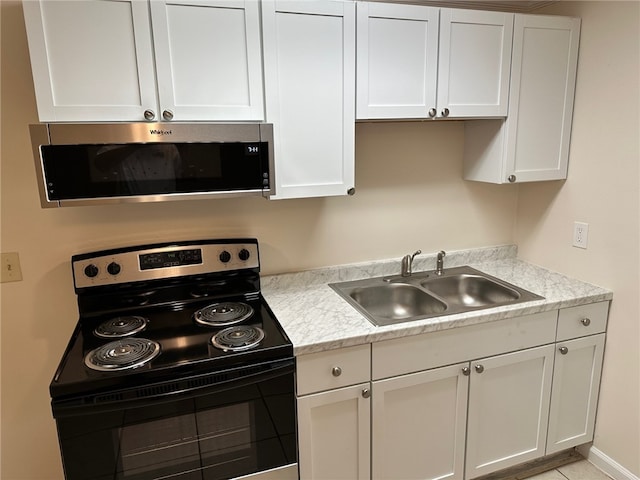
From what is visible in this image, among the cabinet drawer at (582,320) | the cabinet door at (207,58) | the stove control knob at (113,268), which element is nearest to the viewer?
the cabinet door at (207,58)

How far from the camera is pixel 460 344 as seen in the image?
182cm

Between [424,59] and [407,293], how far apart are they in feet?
3.56

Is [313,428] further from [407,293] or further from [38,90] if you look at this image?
[38,90]

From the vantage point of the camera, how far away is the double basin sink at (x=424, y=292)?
2.12 metres

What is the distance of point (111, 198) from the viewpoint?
4.96 ft

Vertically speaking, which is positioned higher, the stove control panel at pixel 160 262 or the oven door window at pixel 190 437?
the stove control panel at pixel 160 262

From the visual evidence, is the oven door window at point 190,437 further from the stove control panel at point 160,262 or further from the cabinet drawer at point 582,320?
the cabinet drawer at point 582,320

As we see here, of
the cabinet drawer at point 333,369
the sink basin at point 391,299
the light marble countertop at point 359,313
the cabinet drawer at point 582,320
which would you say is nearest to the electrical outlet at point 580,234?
the light marble countertop at point 359,313

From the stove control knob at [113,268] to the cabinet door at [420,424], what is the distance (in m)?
1.14

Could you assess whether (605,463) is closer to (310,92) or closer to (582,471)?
(582,471)

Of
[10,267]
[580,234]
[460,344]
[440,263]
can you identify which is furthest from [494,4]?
[10,267]

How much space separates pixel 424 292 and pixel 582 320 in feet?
2.31

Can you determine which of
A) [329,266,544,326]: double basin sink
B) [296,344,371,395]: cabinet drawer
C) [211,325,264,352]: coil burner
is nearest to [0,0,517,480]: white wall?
[329,266,544,326]: double basin sink

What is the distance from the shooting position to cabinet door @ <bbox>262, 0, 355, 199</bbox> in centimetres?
165
